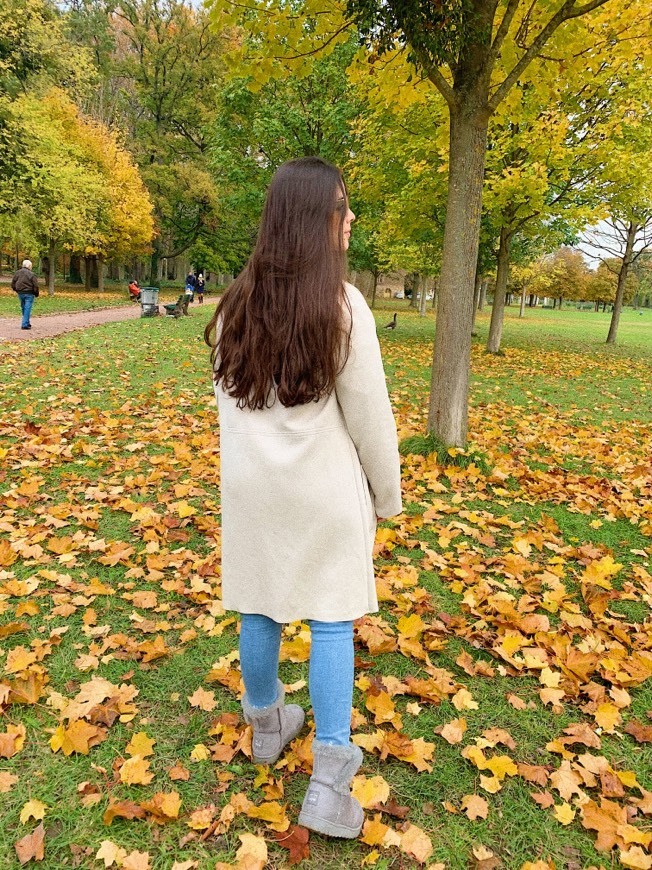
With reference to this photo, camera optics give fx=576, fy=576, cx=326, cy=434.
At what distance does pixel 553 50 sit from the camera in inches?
224

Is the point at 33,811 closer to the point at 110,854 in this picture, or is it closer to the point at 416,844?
the point at 110,854

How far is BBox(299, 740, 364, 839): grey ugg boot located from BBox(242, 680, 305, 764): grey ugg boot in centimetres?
30

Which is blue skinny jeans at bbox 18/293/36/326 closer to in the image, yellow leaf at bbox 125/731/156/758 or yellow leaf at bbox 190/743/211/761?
yellow leaf at bbox 125/731/156/758

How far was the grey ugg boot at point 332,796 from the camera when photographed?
1.83 meters

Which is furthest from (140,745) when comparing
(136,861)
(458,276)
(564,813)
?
(458,276)

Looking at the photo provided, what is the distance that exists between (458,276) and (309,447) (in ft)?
13.1

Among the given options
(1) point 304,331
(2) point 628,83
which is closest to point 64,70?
(2) point 628,83

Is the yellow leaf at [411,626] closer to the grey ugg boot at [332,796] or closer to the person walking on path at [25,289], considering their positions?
the grey ugg boot at [332,796]

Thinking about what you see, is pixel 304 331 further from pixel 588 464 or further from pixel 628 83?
pixel 628 83

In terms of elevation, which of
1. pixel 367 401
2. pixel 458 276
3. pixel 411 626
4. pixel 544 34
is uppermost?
pixel 544 34

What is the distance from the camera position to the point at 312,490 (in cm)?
170

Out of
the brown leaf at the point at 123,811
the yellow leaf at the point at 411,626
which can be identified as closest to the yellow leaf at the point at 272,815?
the brown leaf at the point at 123,811

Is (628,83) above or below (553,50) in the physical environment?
above

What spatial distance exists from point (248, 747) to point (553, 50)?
21.6 ft
